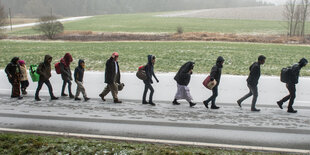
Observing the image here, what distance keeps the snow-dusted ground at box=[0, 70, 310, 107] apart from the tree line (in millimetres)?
103447

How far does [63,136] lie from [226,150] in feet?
11.8

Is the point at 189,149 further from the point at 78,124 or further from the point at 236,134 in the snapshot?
the point at 78,124

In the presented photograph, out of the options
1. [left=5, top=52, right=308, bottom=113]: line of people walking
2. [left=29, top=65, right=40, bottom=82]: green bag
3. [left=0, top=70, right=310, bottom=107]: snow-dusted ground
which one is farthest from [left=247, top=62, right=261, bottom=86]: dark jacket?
[left=29, top=65, right=40, bottom=82]: green bag

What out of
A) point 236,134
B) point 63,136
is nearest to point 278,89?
point 236,134

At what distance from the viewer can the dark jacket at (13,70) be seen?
9.38 metres

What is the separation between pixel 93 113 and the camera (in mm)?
8148

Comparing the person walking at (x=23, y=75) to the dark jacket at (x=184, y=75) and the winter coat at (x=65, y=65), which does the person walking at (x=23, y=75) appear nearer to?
the winter coat at (x=65, y=65)

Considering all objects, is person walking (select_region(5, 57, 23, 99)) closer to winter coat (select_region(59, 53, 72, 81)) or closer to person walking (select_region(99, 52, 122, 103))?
winter coat (select_region(59, 53, 72, 81))

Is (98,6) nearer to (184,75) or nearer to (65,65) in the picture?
(65,65)

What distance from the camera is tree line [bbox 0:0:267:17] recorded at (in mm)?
113506

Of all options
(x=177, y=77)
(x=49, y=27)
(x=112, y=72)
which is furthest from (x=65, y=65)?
(x=49, y=27)

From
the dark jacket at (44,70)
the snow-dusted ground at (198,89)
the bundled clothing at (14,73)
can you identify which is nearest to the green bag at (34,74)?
the bundled clothing at (14,73)

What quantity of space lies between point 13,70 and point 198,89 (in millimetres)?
6789

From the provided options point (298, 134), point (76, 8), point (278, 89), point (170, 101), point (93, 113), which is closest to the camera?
point (298, 134)
